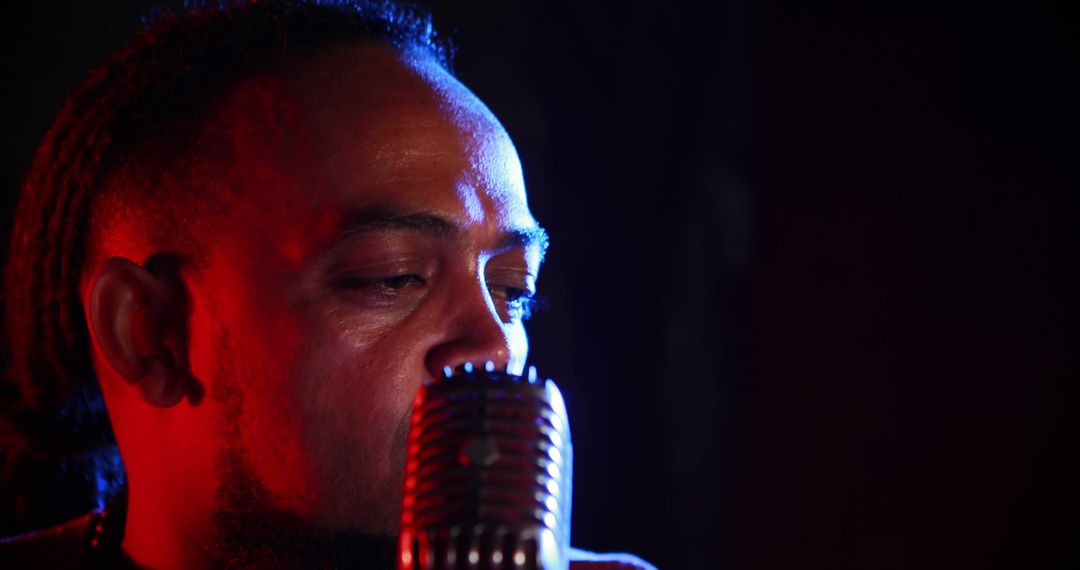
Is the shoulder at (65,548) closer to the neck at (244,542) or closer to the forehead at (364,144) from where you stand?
the neck at (244,542)

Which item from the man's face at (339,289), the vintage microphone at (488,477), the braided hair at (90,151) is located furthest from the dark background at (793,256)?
the vintage microphone at (488,477)

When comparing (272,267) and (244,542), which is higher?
(272,267)

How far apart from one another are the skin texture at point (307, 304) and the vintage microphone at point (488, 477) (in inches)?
23.1

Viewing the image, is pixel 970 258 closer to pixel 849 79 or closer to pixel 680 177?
pixel 849 79

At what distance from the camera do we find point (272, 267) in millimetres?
1880

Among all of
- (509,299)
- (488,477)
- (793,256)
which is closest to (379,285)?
(509,299)

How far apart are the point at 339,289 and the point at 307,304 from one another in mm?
71

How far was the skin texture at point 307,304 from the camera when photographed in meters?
1.82

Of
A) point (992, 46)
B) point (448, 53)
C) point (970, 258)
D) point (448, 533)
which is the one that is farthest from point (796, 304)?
point (448, 533)

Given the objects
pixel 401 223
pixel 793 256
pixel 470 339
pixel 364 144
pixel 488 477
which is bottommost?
pixel 488 477

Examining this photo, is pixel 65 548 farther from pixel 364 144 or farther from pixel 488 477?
pixel 488 477

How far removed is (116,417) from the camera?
83.9 inches

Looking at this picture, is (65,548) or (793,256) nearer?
(65,548)

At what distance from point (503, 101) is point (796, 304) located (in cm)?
136
